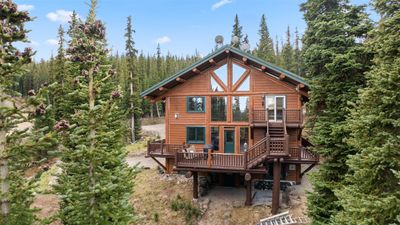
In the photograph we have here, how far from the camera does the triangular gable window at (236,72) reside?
19125 millimetres

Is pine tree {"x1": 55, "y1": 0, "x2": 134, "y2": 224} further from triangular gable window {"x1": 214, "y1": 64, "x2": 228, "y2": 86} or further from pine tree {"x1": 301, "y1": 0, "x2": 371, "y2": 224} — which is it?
triangular gable window {"x1": 214, "y1": 64, "x2": 228, "y2": 86}

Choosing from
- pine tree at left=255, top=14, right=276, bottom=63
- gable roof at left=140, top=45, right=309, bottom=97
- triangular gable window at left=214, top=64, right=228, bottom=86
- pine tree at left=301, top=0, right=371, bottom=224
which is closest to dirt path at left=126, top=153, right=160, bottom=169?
gable roof at left=140, top=45, right=309, bottom=97

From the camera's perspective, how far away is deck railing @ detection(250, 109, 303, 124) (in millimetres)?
17750

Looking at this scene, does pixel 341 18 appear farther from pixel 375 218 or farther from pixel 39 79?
pixel 39 79

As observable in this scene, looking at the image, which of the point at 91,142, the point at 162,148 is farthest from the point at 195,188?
the point at 91,142

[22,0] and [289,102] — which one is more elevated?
[22,0]

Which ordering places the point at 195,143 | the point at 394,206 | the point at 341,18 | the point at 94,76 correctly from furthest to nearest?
the point at 195,143, the point at 341,18, the point at 94,76, the point at 394,206

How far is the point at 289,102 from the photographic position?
18.4 metres

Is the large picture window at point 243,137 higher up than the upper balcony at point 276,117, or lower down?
lower down

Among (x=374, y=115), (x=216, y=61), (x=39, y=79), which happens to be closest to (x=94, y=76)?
(x=374, y=115)

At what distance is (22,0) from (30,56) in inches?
46.6

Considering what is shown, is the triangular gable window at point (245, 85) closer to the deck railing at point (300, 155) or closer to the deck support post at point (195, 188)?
the deck railing at point (300, 155)

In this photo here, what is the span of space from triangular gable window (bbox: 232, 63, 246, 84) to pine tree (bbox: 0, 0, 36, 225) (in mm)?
15001

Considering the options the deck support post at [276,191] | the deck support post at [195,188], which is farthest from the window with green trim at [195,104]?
the deck support post at [276,191]
